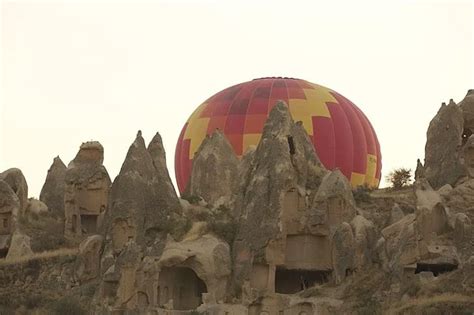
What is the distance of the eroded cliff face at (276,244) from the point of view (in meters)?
30.8

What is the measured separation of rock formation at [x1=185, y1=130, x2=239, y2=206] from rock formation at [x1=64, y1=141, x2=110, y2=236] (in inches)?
98.5

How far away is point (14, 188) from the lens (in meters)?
39.3

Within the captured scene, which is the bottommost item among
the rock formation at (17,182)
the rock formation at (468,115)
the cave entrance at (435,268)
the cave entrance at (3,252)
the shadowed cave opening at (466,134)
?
the cave entrance at (435,268)

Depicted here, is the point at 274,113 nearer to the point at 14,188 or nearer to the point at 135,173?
the point at 135,173

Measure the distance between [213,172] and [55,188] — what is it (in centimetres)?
489

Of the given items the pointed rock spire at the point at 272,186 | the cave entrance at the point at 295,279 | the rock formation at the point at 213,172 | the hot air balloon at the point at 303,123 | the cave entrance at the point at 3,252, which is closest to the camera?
the pointed rock spire at the point at 272,186

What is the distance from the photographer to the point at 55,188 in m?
41.8

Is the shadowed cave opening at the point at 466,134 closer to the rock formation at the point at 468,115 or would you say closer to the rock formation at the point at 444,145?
the rock formation at the point at 468,115

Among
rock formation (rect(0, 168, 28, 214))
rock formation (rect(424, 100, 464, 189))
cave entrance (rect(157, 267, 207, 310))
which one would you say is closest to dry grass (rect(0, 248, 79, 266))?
cave entrance (rect(157, 267, 207, 310))

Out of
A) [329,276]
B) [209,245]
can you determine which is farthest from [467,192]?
[209,245]

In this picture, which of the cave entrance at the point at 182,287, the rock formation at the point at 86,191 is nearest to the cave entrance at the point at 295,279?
the cave entrance at the point at 182,287

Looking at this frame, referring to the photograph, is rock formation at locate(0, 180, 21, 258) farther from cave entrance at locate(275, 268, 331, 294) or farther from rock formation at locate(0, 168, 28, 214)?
cave entrance at locate(275, 268, 331, 294)

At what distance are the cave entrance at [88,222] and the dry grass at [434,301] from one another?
1189 centimetres

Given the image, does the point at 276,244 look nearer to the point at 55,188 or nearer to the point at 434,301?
the point at 434,301
